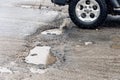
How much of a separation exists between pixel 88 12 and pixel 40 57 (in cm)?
237

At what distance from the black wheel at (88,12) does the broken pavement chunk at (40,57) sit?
176 cm

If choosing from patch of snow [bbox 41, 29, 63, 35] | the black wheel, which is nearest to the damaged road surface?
patch of snow [bbox 41, 29, 63, 35]

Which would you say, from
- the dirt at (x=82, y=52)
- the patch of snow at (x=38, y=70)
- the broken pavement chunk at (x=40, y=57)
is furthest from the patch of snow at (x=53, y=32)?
the patch of snow at (x=38, y=70)

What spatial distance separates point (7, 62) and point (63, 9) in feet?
16.2

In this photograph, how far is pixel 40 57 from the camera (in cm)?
693

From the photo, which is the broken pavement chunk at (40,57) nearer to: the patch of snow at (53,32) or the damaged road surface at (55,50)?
the damaged road surface at (55,50)

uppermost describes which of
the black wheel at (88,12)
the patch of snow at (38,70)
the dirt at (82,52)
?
the black wheel at (88,12)

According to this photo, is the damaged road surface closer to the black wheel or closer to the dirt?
the dirt

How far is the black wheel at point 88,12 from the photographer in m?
8.84

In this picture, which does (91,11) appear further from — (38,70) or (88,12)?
(38,70)

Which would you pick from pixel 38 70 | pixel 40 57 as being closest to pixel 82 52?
pixel 40 57

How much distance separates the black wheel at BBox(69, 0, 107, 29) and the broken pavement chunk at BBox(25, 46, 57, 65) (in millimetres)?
1758

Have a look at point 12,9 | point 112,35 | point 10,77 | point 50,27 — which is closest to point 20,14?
point 12,9

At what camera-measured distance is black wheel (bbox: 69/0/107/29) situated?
8836 mm
